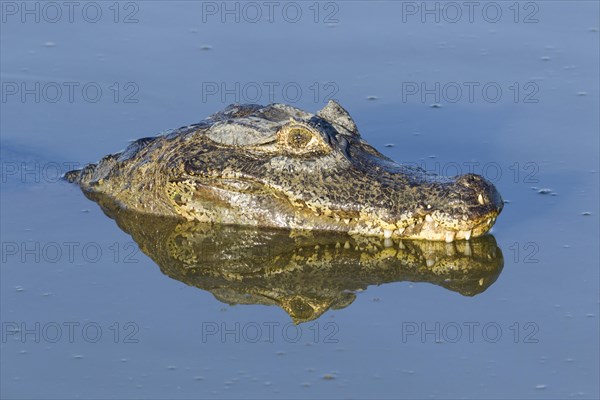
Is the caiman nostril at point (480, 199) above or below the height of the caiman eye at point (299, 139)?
below

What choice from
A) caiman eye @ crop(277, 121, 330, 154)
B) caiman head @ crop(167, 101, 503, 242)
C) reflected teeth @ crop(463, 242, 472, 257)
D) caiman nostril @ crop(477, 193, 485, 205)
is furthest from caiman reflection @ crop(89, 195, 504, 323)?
caiman eye @ crop(277, 121, 330, 154)

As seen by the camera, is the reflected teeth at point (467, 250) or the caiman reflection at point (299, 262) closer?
the caiman reflection at point (299, 262)

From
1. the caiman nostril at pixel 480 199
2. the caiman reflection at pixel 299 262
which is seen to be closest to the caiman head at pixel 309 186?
the caiman nostril at pixel 480 199

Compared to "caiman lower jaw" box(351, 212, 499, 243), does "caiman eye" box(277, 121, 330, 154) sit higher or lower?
higher

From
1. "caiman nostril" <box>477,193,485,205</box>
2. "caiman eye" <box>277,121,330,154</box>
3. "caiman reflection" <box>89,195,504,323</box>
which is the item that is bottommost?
"caiman reflection" <box>89,195,504,323</box>

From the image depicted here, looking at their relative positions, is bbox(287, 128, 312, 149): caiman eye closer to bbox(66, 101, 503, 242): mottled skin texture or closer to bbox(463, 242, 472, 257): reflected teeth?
bbox(66, 101, 503, 242): mottled skin texture

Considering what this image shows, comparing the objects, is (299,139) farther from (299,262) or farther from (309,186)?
(299,262)

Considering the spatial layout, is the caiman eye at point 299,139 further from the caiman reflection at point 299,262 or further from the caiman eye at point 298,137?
the caiman reflection at point 299,262
